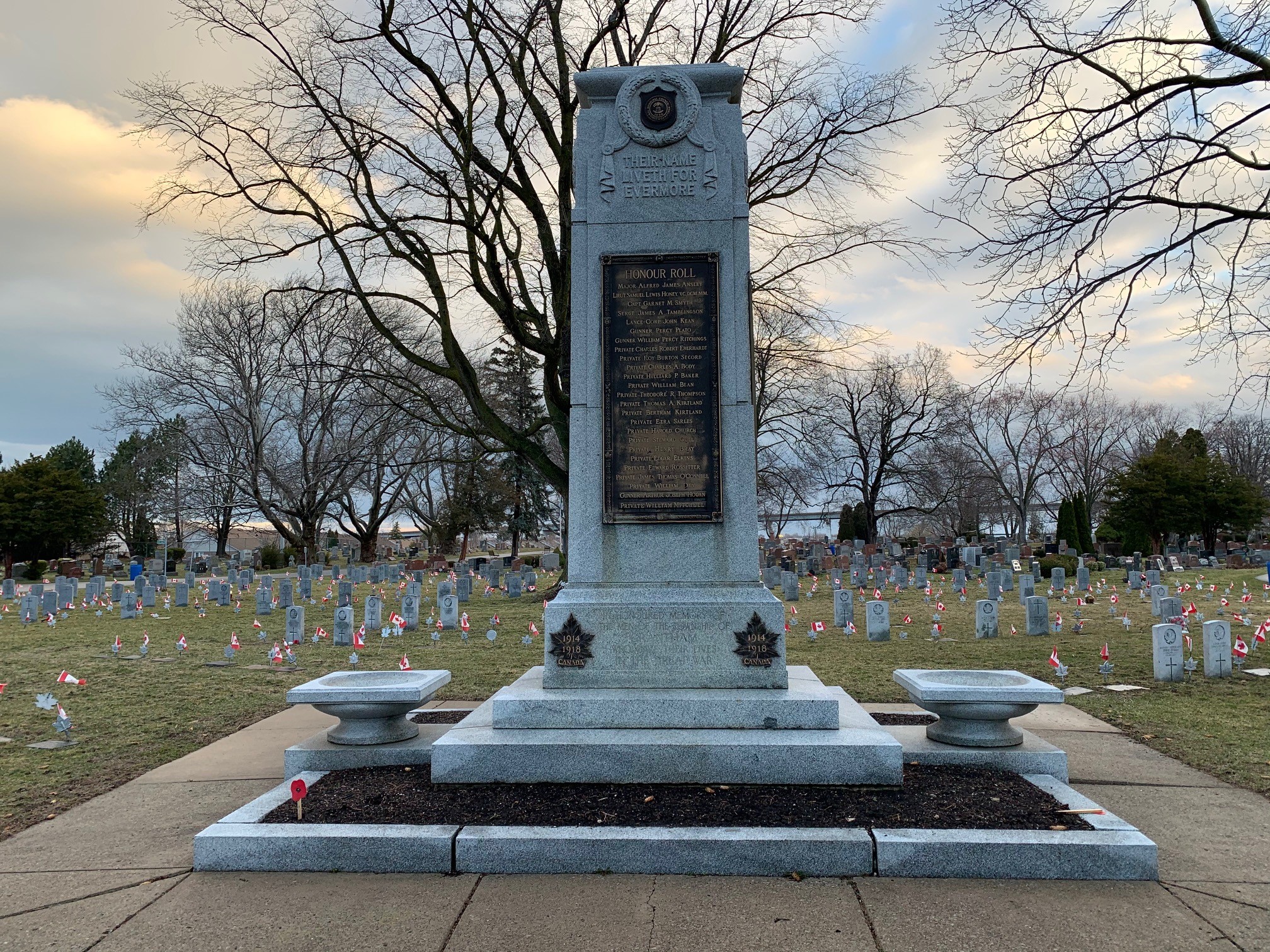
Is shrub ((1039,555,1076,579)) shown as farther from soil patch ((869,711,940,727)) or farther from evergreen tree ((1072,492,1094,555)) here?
soil patch ((869,711,940,727))

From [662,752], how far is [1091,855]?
225 centimetres

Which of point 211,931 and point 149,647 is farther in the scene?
point 149,647

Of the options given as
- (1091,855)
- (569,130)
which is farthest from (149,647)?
(1091,855)

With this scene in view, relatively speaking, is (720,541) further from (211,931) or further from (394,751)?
(211,931)

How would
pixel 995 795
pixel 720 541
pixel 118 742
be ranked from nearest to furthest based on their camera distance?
pixel 995 795
pixel 720 541
pixel 118 742

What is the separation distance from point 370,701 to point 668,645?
1.99 m

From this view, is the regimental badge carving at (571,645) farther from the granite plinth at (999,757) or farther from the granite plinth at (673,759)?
the granite plinth at (999,757)

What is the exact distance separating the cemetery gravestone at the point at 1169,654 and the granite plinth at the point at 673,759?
6.48 m

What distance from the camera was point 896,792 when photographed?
4.54 m

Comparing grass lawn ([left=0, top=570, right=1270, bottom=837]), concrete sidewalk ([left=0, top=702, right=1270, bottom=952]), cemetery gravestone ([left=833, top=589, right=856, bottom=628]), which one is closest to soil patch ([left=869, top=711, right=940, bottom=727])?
grass lawn ([left=0, top=570, right=1270, bottom=837])

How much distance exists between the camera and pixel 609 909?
3.53 meters

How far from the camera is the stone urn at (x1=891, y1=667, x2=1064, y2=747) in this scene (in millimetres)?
4945

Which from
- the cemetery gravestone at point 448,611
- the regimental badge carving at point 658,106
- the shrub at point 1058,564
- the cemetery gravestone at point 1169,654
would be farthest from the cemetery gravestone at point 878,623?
the shrub at point 1058,564

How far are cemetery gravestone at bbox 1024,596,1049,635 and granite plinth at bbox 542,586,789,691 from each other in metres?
9.65
